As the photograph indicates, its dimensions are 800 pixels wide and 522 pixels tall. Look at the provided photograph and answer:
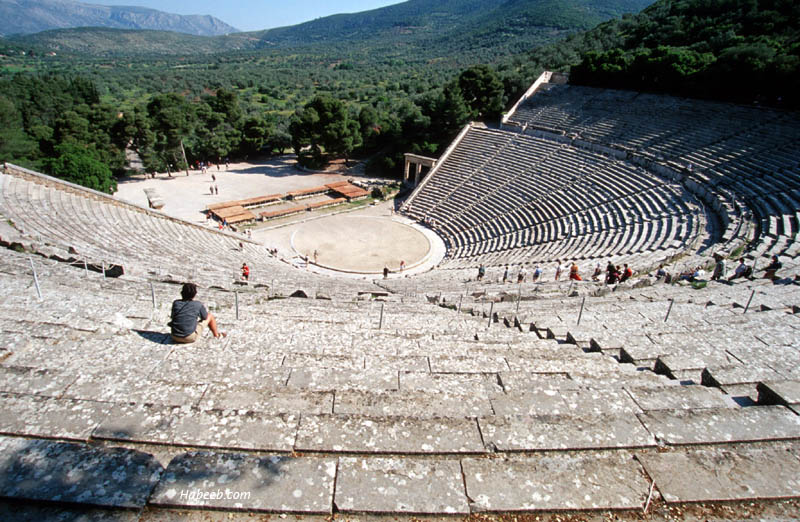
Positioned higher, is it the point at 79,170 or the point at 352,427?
the point at 352,427

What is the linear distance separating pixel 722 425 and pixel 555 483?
1.63 metres

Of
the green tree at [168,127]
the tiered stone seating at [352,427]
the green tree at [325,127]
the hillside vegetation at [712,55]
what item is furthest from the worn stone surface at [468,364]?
the green tree at [168,127]

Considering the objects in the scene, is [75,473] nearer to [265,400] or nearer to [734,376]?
[265,400]

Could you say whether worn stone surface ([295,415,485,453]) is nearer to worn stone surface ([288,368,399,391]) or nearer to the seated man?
worn stone surface ([288,368,399,391])

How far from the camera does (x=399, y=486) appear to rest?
2.54m

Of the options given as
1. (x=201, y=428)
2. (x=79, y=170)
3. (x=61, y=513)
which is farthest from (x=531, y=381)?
(x=79, y=170)

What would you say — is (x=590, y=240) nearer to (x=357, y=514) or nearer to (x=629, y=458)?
(x=629, y=458)

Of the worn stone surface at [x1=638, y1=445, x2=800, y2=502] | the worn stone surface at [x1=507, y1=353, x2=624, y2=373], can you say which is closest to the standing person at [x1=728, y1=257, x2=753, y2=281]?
the worn stone surface at [x1=507, y1=353, x2=624, y2=373]

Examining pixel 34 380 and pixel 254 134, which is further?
pixel 254 134

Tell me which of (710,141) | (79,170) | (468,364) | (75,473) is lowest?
(79,170)

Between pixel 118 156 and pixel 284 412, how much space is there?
129 ft

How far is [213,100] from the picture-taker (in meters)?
42.6

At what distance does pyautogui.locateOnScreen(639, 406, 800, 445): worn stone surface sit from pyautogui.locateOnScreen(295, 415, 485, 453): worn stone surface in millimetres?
1478

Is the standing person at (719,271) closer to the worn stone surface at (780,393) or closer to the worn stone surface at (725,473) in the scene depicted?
the worn stone surface at (780,393)
